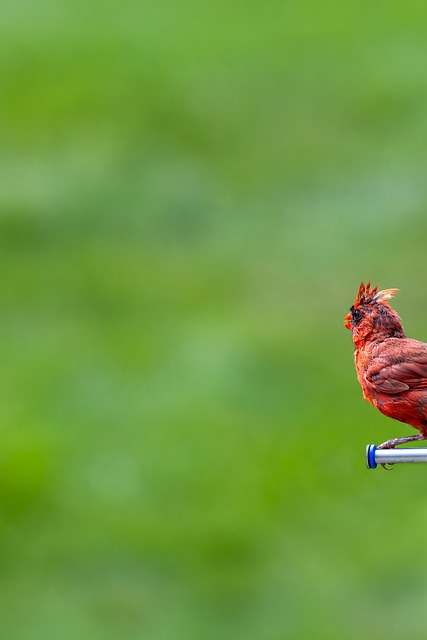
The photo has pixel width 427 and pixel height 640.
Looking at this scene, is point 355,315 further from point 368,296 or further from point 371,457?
point 371,457

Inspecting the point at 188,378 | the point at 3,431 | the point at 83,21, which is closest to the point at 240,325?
the point at 188,378

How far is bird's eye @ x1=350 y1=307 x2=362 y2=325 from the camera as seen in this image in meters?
4.76

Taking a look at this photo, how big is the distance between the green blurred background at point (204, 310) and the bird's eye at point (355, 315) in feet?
28.1

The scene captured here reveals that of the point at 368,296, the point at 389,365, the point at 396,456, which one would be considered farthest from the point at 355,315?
the point at 396,456

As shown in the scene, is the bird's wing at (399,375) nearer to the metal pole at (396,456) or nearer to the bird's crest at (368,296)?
the bird's crest at (368,296)

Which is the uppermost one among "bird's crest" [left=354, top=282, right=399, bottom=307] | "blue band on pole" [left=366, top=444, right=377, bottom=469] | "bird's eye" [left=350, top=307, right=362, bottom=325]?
"bird's crest" [left=354, top=282, right=399, bottom=307]

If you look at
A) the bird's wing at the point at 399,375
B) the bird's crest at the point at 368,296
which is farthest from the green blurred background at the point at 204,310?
the bird's wing at the point at 399,375

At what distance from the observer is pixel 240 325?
20469mm

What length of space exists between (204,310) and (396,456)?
17.6 m

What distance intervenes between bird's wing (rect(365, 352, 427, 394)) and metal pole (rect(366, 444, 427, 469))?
0.62 meters

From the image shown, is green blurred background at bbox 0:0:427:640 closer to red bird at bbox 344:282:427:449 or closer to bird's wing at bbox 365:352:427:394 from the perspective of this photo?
red bird at bbox 344:282:427:449

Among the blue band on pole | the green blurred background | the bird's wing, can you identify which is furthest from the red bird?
the green blurred background

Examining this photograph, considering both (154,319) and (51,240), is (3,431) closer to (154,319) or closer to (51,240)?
(154,319)

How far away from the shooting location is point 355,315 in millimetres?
4801
